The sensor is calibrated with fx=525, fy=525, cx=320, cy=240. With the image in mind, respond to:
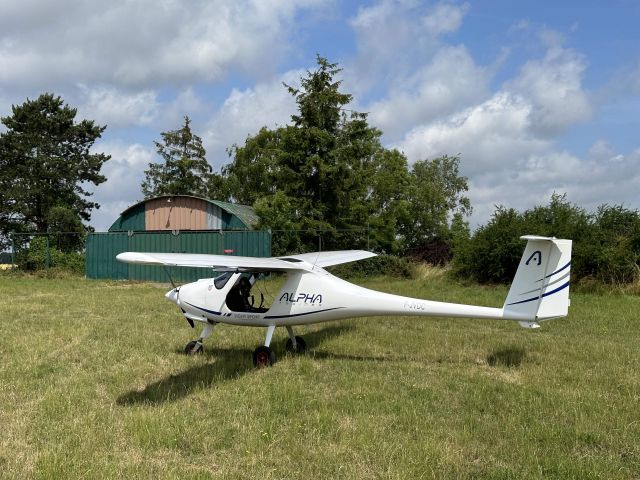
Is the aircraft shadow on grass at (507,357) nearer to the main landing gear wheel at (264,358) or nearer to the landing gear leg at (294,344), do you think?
the landing gear leg at (294,344)

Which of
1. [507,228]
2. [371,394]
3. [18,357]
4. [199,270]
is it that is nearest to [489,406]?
[371,394]

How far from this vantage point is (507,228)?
2019 cm

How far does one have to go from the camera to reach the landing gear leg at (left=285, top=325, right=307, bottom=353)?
362 inches

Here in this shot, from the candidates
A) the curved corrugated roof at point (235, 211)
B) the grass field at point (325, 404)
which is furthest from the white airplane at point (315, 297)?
the curved corrugated roof at point (235, 211)

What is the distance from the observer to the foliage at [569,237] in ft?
58.0

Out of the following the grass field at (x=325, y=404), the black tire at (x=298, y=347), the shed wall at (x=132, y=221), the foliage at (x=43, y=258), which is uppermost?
the shed wall at (x=132, y=221)

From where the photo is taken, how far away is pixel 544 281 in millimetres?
7188

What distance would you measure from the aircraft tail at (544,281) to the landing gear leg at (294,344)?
373 centimetres

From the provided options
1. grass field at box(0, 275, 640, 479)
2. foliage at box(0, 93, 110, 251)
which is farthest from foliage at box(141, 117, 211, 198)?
grass field at box(0, 275, 640, 479)

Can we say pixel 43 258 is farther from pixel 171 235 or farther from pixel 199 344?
pixel 199 344

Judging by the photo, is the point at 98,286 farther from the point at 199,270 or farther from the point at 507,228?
the point at 507,228

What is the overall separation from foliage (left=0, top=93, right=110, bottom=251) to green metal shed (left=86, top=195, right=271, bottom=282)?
10451 millimetres

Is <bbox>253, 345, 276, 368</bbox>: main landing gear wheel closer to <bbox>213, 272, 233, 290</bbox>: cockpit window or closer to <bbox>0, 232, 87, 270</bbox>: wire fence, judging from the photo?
<bbox>213, 272, 233, 290</bbox>: cockpit window

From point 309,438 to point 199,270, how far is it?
19.5 metres
